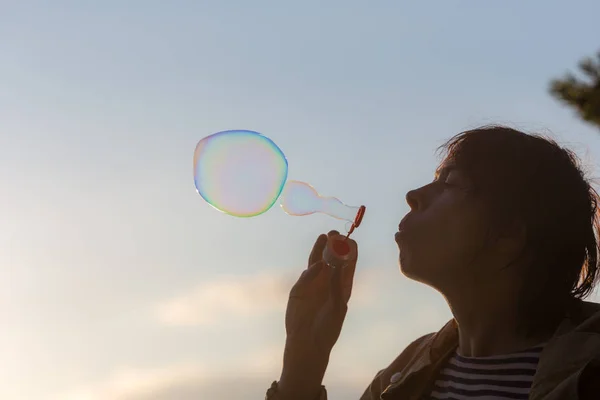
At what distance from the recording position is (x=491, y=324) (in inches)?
85.1

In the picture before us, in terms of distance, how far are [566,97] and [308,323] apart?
9.21 ft

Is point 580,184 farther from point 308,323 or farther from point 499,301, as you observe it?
point 308,323

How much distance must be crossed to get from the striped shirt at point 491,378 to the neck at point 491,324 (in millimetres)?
39

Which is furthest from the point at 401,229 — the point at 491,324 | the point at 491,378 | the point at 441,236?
the point at 491,378

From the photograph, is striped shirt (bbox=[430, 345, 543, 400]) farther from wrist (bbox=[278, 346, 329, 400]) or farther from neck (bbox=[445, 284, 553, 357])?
wrist (bbox=[278, 346, 329, 400])

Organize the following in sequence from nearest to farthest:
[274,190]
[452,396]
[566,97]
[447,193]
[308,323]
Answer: [452,396] → [447,193] → [308,323] → [274,190] → [566,97]

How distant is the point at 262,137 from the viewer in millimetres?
3986

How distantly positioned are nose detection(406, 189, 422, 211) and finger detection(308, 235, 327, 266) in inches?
19.1

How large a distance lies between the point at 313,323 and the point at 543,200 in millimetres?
863

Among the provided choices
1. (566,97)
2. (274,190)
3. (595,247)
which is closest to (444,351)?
(595,247)

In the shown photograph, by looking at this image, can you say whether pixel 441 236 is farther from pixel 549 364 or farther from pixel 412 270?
pixel 549 364

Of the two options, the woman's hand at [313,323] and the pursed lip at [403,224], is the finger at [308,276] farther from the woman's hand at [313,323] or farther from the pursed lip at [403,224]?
the pursed lip at [403,224]

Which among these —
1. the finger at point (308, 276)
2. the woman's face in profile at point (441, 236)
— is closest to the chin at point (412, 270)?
the woman's face in profile at point (441, 236)

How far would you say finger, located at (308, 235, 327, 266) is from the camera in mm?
2688
